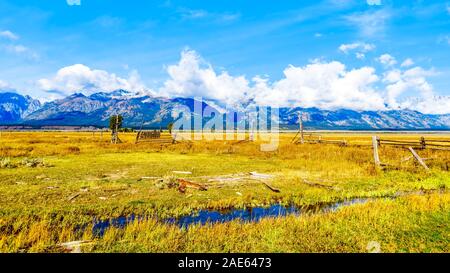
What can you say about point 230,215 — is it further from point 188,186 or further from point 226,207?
point 188,186

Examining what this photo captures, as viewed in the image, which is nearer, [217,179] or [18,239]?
[18,239]

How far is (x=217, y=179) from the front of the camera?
16359 millimetres

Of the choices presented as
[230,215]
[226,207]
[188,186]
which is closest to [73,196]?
[188,186]

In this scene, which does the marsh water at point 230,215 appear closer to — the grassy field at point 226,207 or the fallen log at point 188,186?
the grassy field at point 226,207

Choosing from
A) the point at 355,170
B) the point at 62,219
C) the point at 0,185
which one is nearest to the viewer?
the point at 62,219

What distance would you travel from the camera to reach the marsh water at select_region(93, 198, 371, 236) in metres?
8.80

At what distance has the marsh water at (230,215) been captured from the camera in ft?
28.9

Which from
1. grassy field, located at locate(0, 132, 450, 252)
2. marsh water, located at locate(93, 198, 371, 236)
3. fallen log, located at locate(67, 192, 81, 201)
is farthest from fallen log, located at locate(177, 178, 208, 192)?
fallen log, located at locate(67, 192, 81, 201)

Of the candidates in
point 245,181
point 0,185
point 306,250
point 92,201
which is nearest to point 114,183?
point 92,201

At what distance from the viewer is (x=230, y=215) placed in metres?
10.0

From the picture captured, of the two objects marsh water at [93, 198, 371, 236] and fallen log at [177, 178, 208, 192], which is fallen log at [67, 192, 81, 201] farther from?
fallen log at [177, 178, 208, 192]

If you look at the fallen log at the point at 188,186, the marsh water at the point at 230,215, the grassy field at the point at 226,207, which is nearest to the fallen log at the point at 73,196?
the grassy field at the point at 226,207
